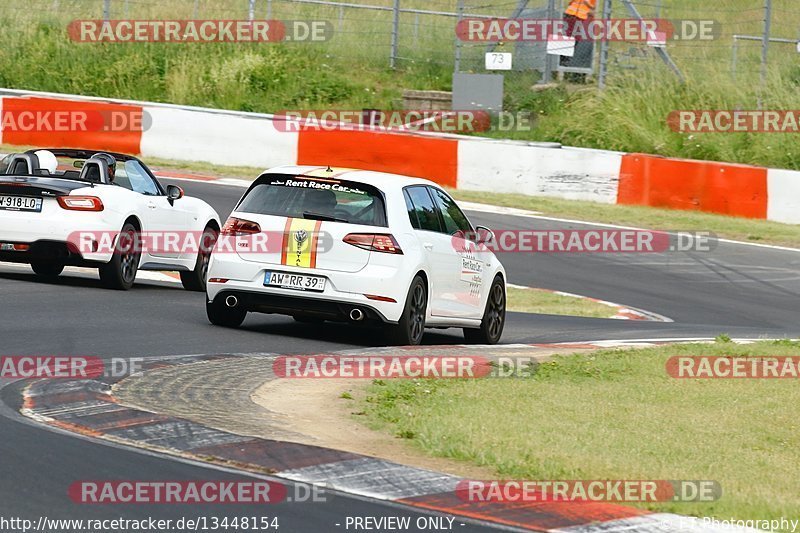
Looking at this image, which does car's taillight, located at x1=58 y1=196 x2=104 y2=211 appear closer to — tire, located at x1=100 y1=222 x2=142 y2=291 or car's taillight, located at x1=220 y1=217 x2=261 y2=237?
tire, located at x1=100 y1=222 x2=142 y2=291

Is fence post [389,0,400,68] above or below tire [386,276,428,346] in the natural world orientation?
above

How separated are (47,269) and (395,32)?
55.3 ft

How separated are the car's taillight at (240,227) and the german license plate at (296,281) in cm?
40

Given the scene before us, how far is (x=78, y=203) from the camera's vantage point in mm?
13641

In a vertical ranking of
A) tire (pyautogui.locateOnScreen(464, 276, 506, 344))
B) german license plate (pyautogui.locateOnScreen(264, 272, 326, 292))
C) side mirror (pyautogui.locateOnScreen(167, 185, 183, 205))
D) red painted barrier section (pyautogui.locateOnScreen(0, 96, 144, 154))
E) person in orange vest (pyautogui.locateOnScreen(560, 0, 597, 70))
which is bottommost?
tire (pyautogui.locateOnScreen(464, 276, 506, 344))

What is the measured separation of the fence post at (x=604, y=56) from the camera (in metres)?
26.8

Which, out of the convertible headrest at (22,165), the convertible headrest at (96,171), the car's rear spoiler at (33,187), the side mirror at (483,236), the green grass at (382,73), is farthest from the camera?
the green grass at (382,73)

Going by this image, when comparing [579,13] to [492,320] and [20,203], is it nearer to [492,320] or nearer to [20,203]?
[492,320]

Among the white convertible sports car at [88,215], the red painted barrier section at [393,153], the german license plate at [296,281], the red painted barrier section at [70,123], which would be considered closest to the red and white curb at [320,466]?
the german license plate at [296,281]

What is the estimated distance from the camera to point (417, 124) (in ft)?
94.5

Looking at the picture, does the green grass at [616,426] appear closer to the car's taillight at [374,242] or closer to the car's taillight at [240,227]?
the car's taillight at [374,242]

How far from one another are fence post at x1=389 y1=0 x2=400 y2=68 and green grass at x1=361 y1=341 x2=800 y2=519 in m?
20.2

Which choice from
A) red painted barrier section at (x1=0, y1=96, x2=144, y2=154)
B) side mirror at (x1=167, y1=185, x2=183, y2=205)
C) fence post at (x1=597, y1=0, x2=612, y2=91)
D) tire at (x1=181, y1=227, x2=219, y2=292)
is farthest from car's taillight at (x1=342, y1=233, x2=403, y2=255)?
fence post at (x1=597, y1=0, x2=612, y2=91)

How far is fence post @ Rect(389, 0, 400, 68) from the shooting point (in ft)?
98.9
